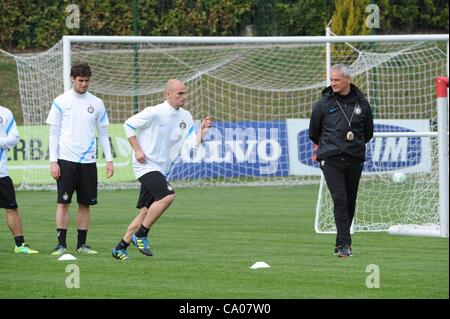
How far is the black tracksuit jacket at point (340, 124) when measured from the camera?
11.5 metres

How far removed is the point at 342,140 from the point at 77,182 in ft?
9.60

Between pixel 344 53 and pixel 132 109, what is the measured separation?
16.6ft

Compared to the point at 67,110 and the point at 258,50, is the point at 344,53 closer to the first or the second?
the point at 258,50

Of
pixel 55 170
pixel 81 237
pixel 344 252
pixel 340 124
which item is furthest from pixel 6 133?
pixel 344 252

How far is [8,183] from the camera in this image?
12078 mm

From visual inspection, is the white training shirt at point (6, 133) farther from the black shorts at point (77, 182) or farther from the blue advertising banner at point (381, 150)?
the blue advertising banner at point (381, 150)

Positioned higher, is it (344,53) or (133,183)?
(344,53)
